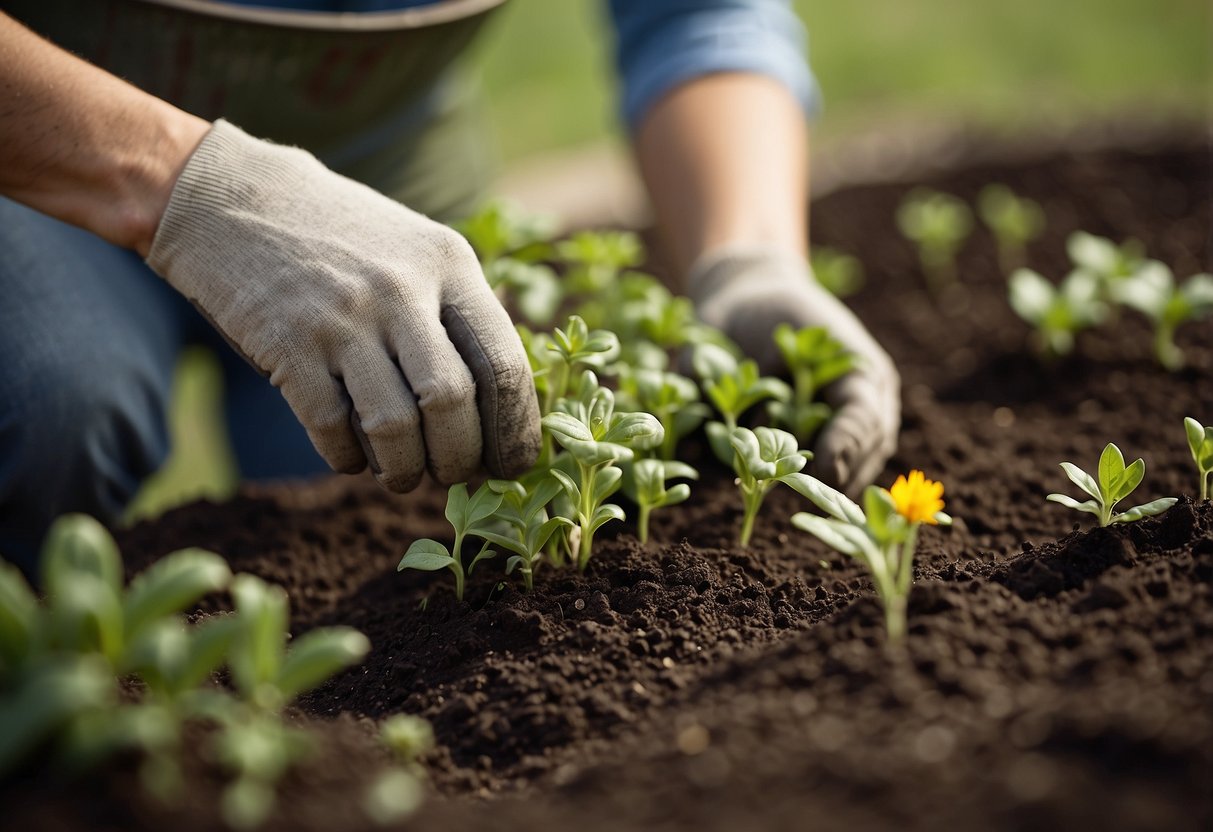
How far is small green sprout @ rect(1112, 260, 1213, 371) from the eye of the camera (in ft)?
7.95

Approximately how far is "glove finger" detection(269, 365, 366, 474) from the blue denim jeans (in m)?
0.68

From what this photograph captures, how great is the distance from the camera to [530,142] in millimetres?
5309

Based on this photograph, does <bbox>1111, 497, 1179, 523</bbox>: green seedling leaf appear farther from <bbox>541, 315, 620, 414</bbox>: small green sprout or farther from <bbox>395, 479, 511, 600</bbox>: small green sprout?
<bbox>395, 479, 511, 600</bbox>: small green sprout

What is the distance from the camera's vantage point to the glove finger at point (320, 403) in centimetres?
167

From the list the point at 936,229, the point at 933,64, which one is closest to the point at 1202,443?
the point at 936,229

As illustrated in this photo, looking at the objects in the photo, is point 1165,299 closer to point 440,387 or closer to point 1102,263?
point 1102,263

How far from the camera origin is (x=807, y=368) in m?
2.12

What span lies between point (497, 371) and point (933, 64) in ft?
15.5

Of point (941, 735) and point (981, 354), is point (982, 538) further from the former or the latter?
point (981, 354)

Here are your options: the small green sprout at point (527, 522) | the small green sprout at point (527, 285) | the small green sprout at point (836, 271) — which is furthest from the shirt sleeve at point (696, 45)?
the small green sprout at point (527, 522)

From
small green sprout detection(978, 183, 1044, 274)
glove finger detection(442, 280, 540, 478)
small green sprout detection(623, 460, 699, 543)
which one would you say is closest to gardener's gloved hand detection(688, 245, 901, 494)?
small green sprout detection(623, 460, 699, 543)

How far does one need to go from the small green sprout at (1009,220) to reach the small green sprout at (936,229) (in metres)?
0.08

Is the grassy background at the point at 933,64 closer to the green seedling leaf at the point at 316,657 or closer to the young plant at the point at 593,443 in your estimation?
the young plant at the point at 593,443

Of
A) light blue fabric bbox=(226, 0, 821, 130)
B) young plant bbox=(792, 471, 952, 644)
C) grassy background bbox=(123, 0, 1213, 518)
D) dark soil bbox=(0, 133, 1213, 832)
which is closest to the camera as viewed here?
dark soil bbox=(0, 133, 1213, 832)
